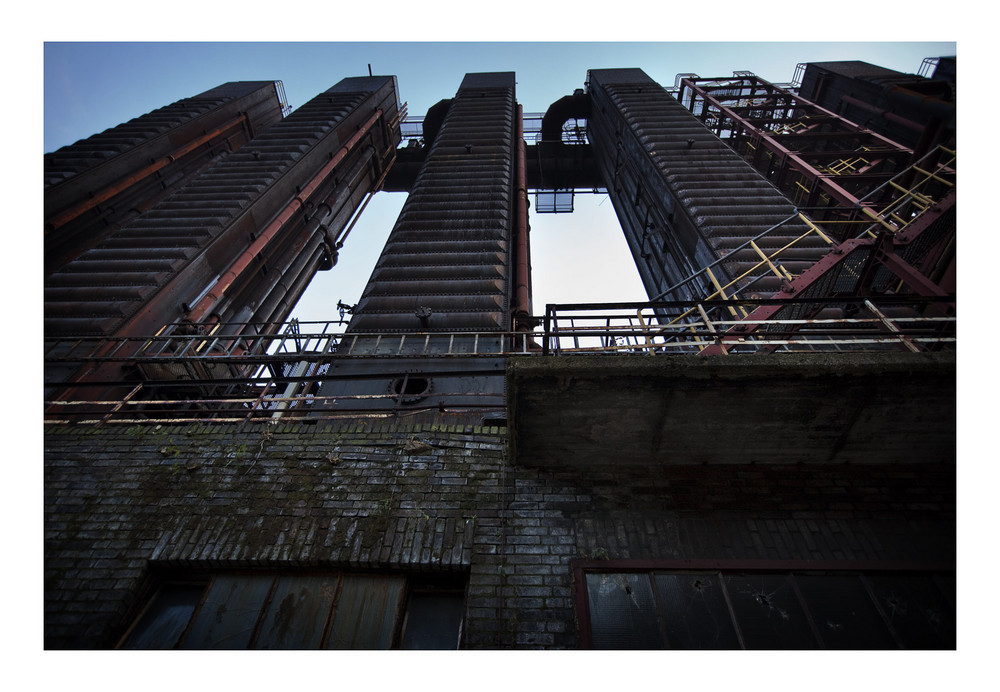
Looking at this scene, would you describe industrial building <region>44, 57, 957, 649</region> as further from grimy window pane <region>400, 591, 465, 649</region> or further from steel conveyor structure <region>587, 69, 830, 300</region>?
steel conveyor structure <region>587, 69, 830, 300</region>

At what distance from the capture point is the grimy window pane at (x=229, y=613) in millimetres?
4211

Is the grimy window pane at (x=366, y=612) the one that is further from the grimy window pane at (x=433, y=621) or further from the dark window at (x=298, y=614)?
the grimy window pane at (x=433, y=621)

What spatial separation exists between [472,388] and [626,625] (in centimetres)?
605

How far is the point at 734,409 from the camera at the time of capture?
4.68 m

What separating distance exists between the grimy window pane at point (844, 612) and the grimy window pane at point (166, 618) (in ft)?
18.4

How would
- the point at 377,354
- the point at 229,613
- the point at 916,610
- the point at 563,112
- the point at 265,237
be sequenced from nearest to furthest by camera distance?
the point at 916,610, the point at 229,613, the point at 377,354, the point at 265,237, the point at 563,112

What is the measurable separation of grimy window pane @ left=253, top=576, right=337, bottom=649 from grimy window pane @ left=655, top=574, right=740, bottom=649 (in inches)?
119

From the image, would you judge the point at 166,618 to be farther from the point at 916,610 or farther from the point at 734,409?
the point at 916,610

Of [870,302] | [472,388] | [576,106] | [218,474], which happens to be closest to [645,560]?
[870,302]

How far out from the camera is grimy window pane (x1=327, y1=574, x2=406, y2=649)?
4.22 m

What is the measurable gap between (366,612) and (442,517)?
3.47 ft

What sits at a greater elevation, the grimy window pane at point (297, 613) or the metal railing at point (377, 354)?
the metal railing at point (377, 354)

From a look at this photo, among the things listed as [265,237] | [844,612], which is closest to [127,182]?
[265,237]

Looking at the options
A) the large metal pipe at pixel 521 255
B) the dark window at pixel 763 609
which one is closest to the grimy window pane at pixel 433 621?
the dark window at pixel 763 609
